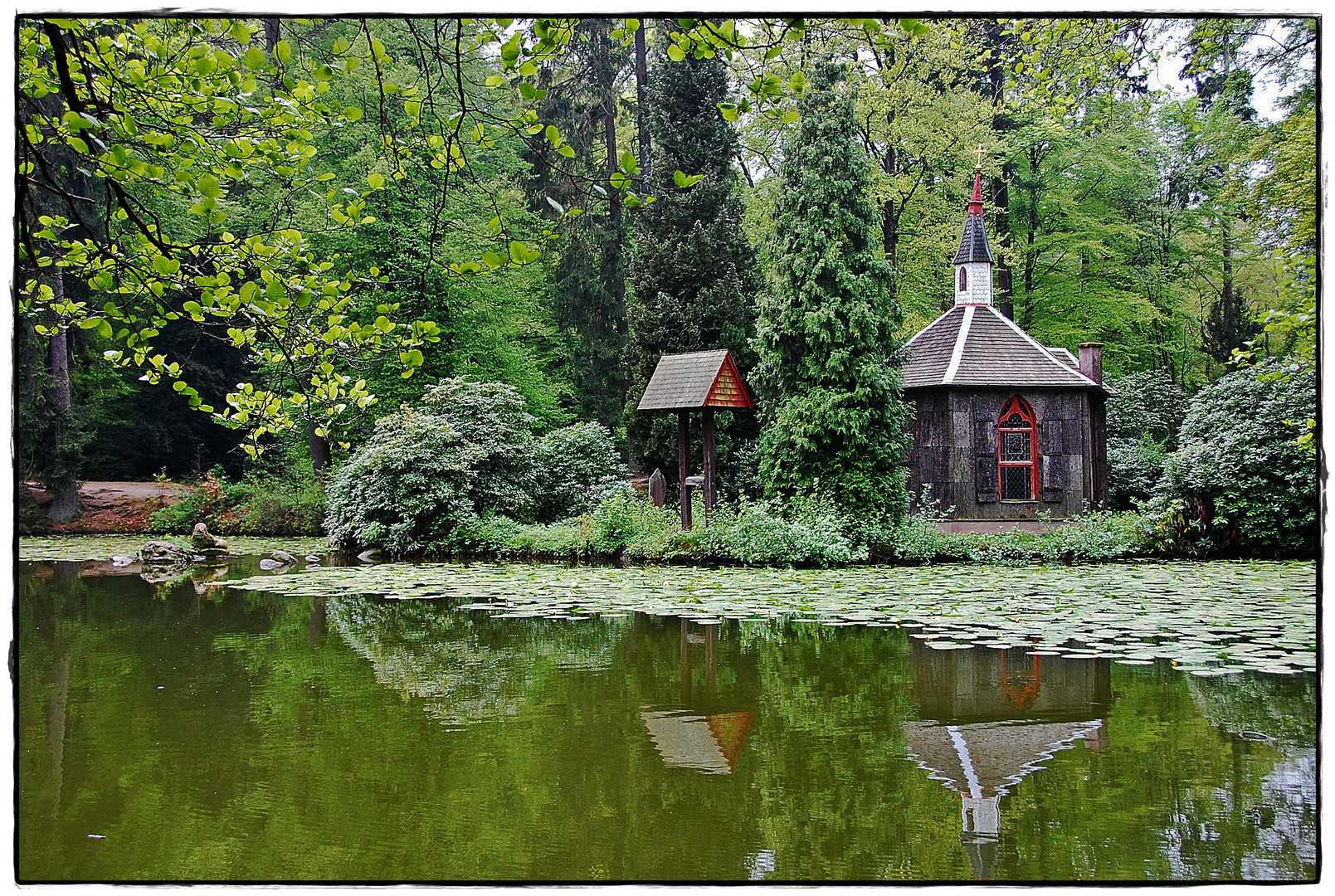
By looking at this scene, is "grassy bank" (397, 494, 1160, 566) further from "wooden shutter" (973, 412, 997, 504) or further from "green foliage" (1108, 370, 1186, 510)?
"green foliage" (1108, 370, 1186, 510)

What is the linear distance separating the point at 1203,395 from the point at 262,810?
45.5 ft

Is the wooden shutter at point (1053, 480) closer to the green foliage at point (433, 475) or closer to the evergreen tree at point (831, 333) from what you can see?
the evergreen tree at point (831, 333)

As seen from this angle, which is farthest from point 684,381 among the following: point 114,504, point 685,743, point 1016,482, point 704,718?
point 114,504

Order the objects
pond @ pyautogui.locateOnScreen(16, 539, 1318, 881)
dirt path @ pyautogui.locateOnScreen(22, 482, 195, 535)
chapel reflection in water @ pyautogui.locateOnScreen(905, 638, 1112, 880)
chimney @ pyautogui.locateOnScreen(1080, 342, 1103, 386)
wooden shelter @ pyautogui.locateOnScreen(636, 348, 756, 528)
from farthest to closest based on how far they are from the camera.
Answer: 1. dirt path @ pyautogui.locateOnScreen(22, 482, 195, 535)
2. chimney @ pyautogui.locateOnScreen(1080, 342, 1103, 386)
3. wooden shelter @ pyautogui.locateOnScreen(636, 348, 756, 528)
4. chapel reflection in water @ pyautogui.locateOnScreen(905, 638, 1112, 880)
5. pond @ pyautogui.locateOnScreen(16, 539, 1318, 881)

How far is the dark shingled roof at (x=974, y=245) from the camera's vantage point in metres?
19.0

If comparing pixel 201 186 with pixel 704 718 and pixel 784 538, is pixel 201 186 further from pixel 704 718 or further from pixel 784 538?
pixel 784 538

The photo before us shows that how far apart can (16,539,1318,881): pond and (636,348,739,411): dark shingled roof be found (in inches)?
194

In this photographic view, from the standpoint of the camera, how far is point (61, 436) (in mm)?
21375

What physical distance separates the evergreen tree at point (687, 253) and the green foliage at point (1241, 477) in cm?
864

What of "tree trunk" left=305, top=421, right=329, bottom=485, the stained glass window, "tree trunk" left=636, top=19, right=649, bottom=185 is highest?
"tree trunk" left=636, top=19, right=649, bottom=185

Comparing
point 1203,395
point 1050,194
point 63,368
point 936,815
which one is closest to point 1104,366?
point 1050,194

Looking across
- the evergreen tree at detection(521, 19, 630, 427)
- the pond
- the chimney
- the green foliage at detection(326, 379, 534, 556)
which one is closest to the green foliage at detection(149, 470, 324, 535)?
the green foliage at detection(326, 379, 534, 556)

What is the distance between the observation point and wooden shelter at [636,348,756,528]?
14109 mm

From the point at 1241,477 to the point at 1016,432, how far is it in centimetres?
527
